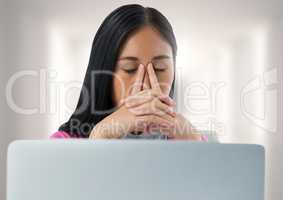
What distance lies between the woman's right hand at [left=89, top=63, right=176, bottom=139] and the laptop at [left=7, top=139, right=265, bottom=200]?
0.46 meters

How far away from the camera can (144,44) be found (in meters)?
1.53

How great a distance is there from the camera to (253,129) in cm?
159

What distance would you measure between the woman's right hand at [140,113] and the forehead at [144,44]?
0.06 m

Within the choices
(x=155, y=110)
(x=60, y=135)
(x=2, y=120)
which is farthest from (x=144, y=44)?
(x=2, y=120)

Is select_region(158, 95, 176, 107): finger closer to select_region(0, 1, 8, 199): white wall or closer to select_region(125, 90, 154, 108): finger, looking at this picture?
select_region(125, 90, 154, 108): finger

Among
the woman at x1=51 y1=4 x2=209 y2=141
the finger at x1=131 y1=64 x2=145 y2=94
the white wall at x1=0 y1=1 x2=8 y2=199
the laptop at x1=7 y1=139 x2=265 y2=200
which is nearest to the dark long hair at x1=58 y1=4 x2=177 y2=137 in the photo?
the woman at x1=51 y1=4 x2=209 y2=141

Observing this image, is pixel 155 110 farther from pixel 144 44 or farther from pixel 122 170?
pixel 122 170

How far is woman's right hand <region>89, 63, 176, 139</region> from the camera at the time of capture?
1.41m

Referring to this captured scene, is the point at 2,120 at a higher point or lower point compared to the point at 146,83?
lower

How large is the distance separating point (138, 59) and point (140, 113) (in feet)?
0.79

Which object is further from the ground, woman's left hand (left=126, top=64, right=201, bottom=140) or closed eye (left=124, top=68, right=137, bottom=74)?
closed eye (left=124, top=68, right=137, bottom=74)

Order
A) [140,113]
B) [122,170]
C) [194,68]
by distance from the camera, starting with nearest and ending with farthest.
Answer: [122,170]
[140,113]
[194,68]

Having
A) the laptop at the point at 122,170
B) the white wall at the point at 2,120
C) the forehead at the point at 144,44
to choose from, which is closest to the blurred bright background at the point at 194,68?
the white wall at the point at 2,120

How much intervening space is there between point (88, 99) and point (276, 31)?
0.91m
